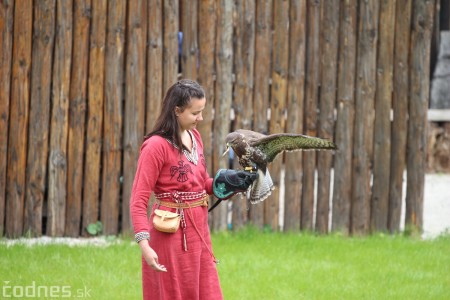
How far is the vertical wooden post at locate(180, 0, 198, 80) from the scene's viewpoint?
25.3 feet

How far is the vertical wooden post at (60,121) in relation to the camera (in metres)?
7.48

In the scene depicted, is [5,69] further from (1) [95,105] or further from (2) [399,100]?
(2) [399,100]

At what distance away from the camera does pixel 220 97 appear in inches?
309

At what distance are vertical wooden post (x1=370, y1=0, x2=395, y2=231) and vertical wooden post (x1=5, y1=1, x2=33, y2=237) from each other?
3.29 meters

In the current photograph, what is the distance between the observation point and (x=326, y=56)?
7.99m

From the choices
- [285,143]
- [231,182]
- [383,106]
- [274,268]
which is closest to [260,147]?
[285,143]

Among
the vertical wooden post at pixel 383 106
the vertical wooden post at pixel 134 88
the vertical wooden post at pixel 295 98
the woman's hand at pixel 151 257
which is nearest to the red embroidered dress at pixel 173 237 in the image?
the woman's hand at pixel 151 257

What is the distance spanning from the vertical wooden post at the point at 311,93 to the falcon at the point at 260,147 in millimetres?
3006

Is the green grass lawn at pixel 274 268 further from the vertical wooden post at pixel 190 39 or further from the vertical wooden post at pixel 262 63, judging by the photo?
the vertical wooden post at pixel 190 39

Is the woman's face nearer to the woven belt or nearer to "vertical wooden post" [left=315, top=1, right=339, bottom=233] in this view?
the woven belt

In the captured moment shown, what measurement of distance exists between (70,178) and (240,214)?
163cm

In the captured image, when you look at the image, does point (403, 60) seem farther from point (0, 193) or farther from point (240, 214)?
point (0, 193)

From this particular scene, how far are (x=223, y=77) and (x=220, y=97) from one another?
0.62 ft

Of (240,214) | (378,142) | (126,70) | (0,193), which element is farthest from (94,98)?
(378,142)
